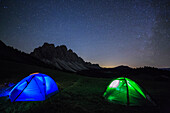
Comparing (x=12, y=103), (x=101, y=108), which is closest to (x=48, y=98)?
(x=12, y=103)

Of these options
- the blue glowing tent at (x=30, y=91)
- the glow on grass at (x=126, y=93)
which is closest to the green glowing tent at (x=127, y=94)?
the glow on grass at (x=126, y=93)

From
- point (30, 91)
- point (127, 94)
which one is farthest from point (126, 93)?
point (30, 91)

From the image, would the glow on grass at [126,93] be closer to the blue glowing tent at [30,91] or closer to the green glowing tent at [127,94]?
the green glowing tent at [127,94]

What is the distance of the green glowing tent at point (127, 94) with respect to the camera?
5203 millimetres

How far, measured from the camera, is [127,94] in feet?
17.4

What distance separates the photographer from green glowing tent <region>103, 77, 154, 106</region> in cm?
520

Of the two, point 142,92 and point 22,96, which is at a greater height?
point 142,92

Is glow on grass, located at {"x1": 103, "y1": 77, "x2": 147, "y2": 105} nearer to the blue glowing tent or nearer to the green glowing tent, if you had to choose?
the green glowing tent

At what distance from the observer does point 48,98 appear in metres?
6.23

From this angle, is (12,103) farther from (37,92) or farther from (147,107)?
(147,107)

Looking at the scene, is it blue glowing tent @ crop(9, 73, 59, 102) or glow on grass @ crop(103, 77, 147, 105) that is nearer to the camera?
glow on grass @ crop(103, 77, 147, 105)

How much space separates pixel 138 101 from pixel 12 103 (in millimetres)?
7911

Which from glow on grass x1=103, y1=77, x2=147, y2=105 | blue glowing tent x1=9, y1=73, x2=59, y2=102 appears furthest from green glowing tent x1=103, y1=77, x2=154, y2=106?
blue glowing tent x1=9, y1=73, x2=59, y2=102

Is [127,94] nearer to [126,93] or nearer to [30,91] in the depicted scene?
[126,93]
